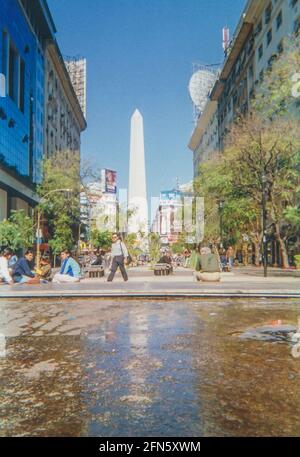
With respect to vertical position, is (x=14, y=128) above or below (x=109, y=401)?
above

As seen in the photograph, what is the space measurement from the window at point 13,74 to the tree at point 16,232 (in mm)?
11059

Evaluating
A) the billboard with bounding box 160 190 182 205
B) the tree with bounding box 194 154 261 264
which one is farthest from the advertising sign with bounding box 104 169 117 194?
the tree with bounding box 194 154 261 264

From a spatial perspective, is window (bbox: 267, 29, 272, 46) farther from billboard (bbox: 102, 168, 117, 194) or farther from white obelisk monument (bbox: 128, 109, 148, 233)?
billboard (bbox: 102, 168, 117, 194)

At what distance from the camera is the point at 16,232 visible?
33.0 metres

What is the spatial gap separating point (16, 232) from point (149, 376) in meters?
30.5

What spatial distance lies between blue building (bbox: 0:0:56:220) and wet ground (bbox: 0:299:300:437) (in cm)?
3025

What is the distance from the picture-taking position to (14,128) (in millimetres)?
39531

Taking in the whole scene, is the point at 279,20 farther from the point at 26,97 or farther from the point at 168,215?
the point at 168,215

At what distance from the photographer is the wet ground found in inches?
118

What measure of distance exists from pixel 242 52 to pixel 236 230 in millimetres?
26910

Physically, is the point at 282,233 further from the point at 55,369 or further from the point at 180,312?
the point at 55,369

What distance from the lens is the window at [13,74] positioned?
38831mm

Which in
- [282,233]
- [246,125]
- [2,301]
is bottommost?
[2,301]

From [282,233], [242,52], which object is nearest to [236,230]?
[282,233]
